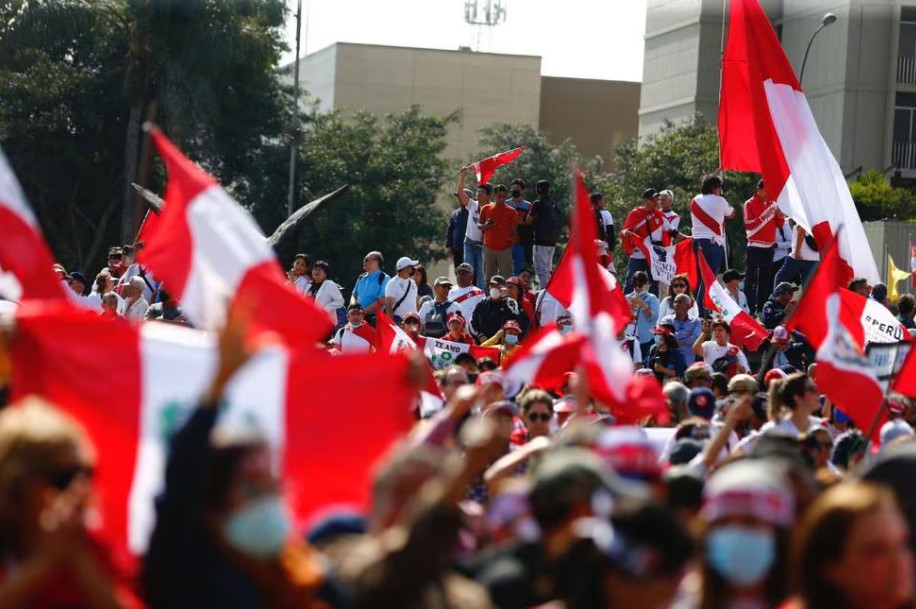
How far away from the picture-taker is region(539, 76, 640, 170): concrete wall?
90.2m

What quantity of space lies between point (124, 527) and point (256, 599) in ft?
3.01

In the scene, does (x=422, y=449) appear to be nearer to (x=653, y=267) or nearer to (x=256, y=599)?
(x=256, y=599)

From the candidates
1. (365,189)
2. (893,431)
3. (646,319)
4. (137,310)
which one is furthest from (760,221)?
(365,189)

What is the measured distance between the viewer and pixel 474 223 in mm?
21781

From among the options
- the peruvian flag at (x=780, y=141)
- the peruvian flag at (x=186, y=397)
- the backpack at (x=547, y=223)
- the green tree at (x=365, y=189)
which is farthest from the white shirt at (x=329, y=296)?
the green tree at (x=365, y=189)

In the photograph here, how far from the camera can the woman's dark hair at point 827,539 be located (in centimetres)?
427

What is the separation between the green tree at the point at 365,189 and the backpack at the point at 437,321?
3327cm

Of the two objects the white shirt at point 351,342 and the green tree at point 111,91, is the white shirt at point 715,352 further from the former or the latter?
the green tree at point 111,91

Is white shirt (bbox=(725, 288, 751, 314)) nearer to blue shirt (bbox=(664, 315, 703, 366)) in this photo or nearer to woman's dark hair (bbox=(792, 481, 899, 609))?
blue shirt (bbox=(664, 315, 703, 366))

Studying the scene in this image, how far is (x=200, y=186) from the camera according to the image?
772cm

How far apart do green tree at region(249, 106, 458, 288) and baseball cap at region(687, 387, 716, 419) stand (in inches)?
1674

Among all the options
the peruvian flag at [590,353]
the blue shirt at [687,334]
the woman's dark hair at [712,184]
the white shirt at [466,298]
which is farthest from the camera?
the woman's dark hair at [712,184]

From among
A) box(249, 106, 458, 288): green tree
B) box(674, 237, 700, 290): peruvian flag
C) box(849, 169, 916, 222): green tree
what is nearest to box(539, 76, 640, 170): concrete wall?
Result: box(249, 106, 458, 288): green tree

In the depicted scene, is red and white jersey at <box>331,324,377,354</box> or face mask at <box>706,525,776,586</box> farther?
red and white jersey at <box>331,324,377,354</box>
